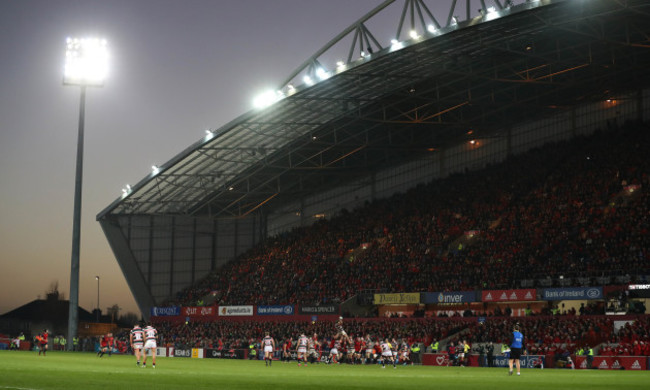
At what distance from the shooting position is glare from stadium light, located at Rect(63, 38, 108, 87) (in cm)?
5897

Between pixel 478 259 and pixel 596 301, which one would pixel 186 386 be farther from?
pixel 478 259

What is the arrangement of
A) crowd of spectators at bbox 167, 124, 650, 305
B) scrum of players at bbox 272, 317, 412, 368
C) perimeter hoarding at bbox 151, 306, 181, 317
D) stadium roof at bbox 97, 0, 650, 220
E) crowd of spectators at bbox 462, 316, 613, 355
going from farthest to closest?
perimeter hoarding at bbox 151, 306, 181, 317 < crowd of spectators at bbox 167, 124, 650, 305 < scrum of players at bbox 272, 317, 412, 368 < stadium roof at bbox 97, 0, 650, 220 < crowd of spectators at bbox 462, 316, 613, 355

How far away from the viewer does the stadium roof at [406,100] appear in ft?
146

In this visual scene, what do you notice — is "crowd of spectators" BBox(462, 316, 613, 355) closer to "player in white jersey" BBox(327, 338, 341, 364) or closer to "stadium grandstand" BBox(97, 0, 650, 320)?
"stadium grandstand" BBox(97, 0, 650, 320)

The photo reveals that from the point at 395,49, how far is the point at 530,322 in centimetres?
1792

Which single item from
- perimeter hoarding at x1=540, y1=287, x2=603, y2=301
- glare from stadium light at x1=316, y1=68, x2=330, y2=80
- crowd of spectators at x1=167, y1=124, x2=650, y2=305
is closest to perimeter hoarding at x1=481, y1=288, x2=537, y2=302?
perimeter hoarding at x1=540, y1=287, x2=603, y2=301

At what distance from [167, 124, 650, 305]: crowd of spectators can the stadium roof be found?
471cm

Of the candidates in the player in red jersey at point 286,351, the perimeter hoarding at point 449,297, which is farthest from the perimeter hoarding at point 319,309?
the perimeter hoarding at point 449,297

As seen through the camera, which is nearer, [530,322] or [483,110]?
[530,322]

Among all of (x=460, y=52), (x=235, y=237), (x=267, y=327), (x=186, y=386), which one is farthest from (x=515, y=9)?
(x=235, y=237)

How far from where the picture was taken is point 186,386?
Answer: 19406 millimetres

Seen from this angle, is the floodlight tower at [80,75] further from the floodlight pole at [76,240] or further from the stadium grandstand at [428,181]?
the stadium grandstand at [428,181]

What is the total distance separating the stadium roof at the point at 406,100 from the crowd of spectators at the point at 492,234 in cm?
471

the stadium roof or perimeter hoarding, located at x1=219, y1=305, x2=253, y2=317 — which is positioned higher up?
the stadium roof
